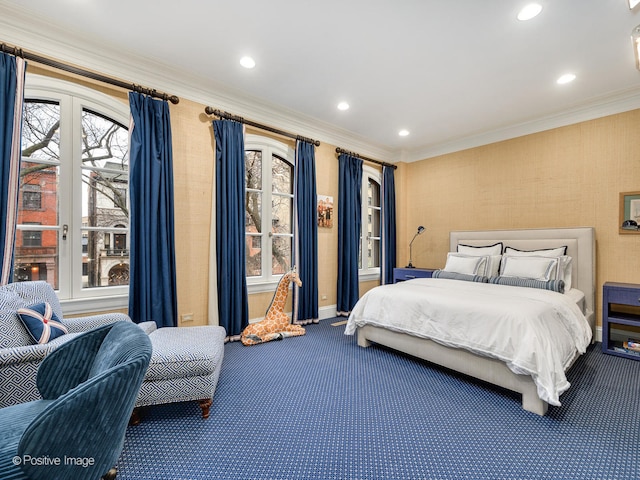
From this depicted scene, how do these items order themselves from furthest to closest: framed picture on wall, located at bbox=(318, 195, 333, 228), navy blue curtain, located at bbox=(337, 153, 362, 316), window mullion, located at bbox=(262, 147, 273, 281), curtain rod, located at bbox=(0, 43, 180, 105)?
navy blue curtain, located at bbox=(337, 153, 362, 316), framed picture on wall, located at bbox=(318, 195, 333, 228), window mullion, located at bbox=(262, 147, 273, 281), curtain rod, located at bbox=(0, 43, 180, 105)

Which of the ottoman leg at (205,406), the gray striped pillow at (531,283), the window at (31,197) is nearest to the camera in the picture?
the ottoman leg at (205,406)

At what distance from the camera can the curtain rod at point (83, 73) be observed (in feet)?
7.31

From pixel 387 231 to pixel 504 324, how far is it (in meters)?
3.13

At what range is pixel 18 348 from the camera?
4.78 ft

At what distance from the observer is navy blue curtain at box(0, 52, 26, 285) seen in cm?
216

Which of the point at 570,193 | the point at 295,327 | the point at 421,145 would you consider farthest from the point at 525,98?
the point at 295,327

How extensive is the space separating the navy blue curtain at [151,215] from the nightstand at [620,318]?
4.47 meters

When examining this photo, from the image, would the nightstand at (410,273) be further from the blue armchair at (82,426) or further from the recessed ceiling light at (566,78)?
the blue armchair at (82,426)

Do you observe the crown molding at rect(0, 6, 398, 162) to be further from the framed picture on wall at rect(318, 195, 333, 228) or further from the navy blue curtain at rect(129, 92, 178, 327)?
the framed picture on wall at rect(318, 195, 333, 228)

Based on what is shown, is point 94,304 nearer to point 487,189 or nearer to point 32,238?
point 32,238

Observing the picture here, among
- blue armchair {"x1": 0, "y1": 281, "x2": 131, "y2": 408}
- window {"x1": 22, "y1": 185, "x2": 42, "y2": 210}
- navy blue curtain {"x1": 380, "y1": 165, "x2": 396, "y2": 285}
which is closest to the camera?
blue armchair {"x1": 0, "y1": 281, "x2": 131, "y2": 408}

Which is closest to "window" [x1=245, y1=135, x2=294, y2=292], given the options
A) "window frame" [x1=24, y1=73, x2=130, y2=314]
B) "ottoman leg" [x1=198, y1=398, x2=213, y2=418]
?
"window frame" [x1=24, y1=73, x2=130, y2=314]

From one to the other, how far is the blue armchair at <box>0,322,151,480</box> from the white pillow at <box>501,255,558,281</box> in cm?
374

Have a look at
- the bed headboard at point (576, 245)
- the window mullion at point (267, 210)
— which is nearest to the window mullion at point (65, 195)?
the window mullion at point (267, 210)
